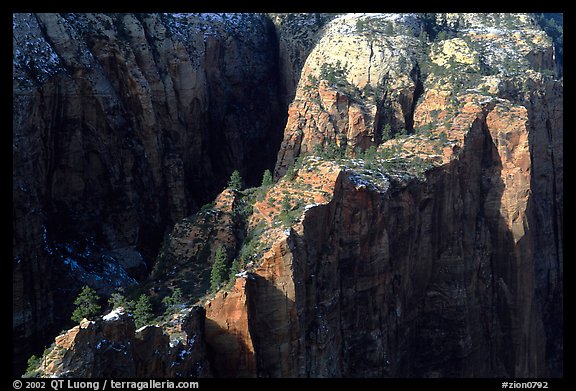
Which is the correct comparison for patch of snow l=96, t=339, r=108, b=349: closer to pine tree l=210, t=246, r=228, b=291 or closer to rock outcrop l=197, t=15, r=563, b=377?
rock outcrop l=197, t=15, r=563, b=377

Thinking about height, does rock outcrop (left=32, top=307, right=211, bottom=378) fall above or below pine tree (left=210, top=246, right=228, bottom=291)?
below

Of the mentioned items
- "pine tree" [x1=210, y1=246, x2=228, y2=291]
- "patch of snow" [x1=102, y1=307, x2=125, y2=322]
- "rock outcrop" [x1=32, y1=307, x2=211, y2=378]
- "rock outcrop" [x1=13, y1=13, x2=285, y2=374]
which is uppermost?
"rock outcrop" [x1=13, y1=13, x2=285, y2=374]

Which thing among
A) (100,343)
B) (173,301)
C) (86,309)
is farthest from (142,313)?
(100,343)

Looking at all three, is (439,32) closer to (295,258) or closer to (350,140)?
(350,140)

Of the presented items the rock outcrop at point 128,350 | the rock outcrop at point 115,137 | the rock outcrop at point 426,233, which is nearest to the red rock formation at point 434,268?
the rock outcrop at point 426,233

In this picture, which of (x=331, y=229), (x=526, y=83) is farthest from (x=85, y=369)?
(x=526, y=83)

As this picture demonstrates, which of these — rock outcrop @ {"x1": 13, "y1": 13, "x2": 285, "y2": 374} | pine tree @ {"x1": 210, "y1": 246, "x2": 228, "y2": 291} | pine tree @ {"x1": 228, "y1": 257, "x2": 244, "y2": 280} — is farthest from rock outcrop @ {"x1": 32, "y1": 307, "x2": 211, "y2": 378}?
rock outcrop @ {"x1": 13, "y1": 13, "x2": 285, "y2": 374}

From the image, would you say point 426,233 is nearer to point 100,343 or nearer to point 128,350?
point 128,350
